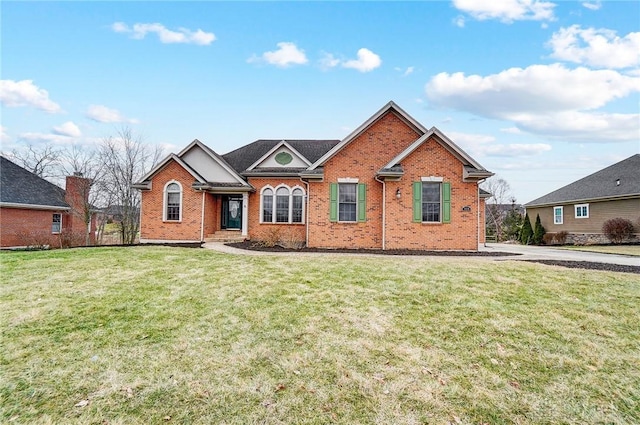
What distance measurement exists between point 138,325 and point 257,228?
1279cm

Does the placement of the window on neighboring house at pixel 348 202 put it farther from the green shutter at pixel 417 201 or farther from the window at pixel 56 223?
the window at pixel 56 223

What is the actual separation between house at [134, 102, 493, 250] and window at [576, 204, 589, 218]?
1816 cm

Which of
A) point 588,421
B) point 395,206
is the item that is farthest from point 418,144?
point 588,421

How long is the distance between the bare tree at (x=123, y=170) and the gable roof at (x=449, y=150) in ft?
65.1

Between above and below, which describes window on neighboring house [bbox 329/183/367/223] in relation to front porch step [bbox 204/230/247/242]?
above

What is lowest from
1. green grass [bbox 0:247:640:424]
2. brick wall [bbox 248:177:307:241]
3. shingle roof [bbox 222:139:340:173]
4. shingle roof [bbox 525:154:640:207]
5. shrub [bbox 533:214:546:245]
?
green grass [bbox 0:247:640:424]

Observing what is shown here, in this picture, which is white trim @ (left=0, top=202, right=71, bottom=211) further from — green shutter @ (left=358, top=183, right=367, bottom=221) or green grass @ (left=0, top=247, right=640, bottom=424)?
green shutter @ (left=358, top=183, right=367, bottom=221)

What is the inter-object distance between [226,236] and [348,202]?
744 centimetres

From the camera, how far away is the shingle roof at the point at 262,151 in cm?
→ 1992

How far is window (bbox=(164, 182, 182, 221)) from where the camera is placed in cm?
1719

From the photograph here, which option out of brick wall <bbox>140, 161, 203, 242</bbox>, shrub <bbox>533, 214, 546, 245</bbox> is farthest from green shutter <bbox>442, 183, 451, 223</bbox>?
shrub <bbox>533, 214, 546, 245</bbox>

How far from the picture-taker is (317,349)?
4.37m

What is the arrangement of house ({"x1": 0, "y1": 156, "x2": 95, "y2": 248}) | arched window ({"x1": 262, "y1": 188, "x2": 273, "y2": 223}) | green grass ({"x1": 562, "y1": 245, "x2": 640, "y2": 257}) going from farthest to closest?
house ({"x1": 0, "y1": 156, "x2": 95, "y2": 248}), arched window ({"x1": 262, "y1": 188, "x2": 273, "y2": 223}), green grass ({"x1": 562, "y1": 245, "x2": 640, "y2": 257})

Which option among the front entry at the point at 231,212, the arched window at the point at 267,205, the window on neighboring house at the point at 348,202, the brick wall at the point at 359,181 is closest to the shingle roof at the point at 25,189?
the front entry at the point at 231,212
